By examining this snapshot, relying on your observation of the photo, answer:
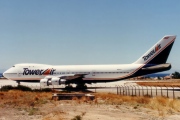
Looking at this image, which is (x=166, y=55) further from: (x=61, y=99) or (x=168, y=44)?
(x=61, y=99)

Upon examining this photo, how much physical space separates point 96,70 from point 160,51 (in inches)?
415

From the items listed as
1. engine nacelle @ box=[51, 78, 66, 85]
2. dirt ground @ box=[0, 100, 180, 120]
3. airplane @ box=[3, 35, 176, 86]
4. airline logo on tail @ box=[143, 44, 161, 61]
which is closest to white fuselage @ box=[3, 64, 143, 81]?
airplane @ box=[3, 35, 176, 86]

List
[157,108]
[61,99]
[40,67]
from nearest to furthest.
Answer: [157,108]
[61,99]
[40,67]

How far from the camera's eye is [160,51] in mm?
43219

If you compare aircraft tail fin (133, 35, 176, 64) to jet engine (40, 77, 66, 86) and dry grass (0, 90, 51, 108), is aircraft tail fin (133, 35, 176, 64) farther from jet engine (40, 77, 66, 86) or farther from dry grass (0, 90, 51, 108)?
dry grass (0, 90, 51, 108)

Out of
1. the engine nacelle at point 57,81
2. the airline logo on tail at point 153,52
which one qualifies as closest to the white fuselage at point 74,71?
the airline logo on tail at point 153,52

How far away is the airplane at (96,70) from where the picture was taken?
43000 millimetres

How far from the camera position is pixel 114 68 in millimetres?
45656

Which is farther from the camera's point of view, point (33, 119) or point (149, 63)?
point (149, 63)

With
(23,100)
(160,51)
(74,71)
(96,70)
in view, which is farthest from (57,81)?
(160,51)

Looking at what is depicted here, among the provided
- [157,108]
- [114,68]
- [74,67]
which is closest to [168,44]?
[114,68]

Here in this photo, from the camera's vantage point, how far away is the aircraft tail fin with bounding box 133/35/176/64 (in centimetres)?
4272

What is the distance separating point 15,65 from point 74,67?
11.5 m

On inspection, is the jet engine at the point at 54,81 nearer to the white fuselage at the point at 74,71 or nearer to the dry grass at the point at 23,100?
the white fuselage at the point at 74,71
